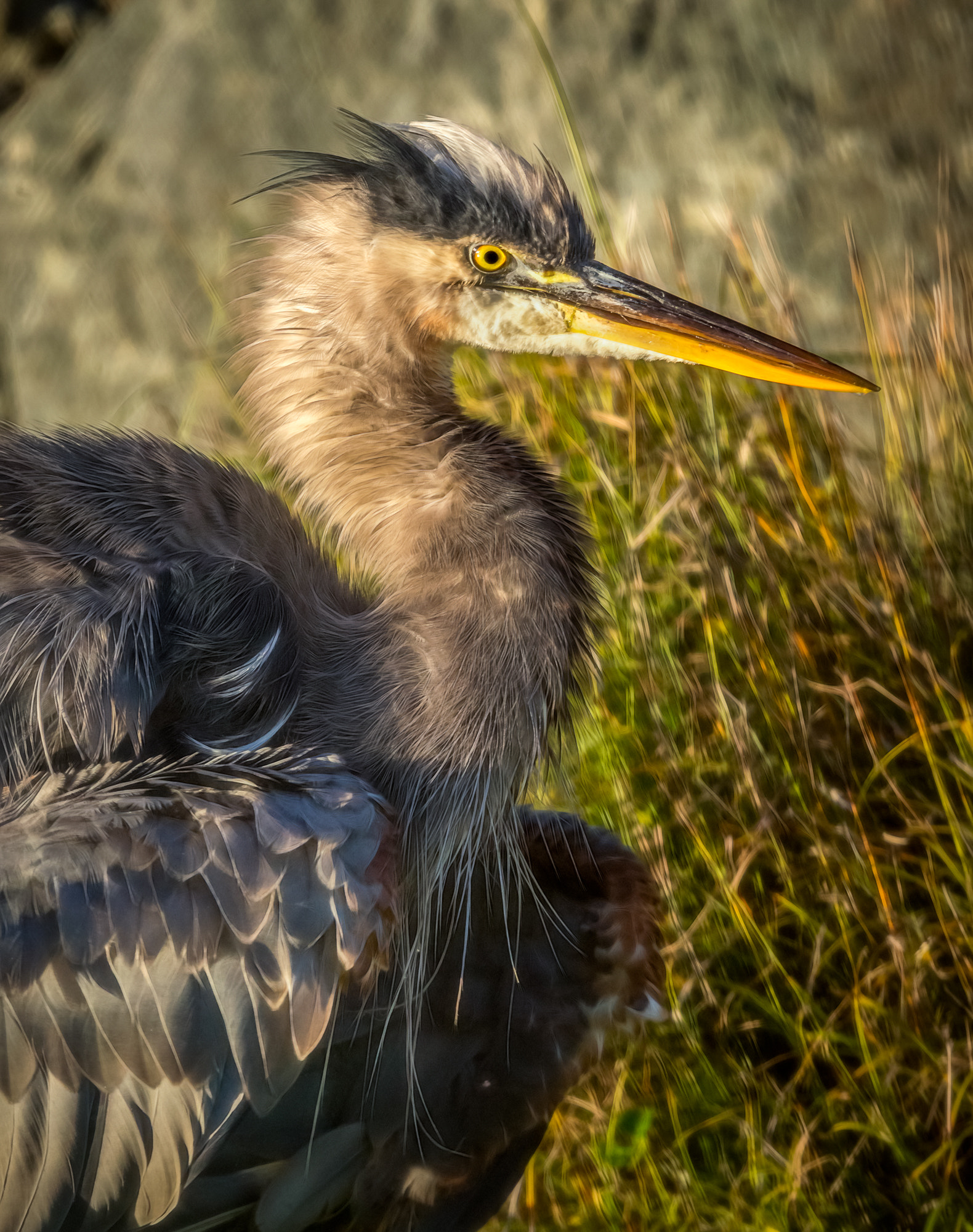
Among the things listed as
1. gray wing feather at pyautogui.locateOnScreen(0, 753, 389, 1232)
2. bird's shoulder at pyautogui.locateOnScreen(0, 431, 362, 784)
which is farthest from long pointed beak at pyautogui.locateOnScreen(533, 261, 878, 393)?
gray wing feather at pyautogui.locateOnScreen(0, 753, 389, 1232)

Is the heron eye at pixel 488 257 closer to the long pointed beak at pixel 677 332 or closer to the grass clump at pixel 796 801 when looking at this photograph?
the long pointed beak at pixel 677 332

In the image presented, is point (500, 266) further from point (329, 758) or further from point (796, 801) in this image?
point (796, 801)

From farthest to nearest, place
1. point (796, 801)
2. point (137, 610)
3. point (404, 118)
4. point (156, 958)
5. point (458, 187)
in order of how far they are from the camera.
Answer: point (404, 118) → point (796, 801) → point (458, 187) → point (137, 610) → point (156, 958)

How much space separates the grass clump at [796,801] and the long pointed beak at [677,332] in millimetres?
342

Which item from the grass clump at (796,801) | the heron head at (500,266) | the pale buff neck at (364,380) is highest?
the heron head at (500,266)

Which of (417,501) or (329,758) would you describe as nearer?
(329,758)

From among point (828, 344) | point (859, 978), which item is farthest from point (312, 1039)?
point (828, 344)

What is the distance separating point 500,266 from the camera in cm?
173

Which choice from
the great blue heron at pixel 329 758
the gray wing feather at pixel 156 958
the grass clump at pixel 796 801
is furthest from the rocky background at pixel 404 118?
the gray wing feather at pixel 156 958

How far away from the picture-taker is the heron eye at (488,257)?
5.61 ft

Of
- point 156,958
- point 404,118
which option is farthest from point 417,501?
point 404,118

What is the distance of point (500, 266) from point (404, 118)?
1.84 m

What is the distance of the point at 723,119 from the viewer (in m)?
3.10

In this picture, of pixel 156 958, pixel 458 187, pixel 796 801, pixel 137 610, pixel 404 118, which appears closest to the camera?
pixel 156 958
